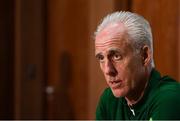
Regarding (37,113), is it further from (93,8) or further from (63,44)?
(93,8)

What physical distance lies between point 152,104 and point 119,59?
20 cm

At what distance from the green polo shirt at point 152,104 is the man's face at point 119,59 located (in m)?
0.06

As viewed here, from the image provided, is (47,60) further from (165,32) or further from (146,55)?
(146,55)

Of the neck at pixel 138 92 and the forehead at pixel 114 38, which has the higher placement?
the forehead at pixel 114 38

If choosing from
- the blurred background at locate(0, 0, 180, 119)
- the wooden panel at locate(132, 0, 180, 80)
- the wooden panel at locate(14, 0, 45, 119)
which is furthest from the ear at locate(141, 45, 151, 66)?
the wooden panel at locate(14, 0, 45, 119)

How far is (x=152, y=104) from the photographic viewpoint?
1.74 meters

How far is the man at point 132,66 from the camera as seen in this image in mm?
1752

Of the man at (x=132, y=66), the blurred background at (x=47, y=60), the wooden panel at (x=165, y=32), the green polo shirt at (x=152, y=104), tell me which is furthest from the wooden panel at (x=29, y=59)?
the man at (x=132, y=66)

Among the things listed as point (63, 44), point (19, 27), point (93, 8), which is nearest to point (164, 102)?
point (93, 8)

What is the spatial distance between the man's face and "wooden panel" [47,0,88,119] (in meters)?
1.78

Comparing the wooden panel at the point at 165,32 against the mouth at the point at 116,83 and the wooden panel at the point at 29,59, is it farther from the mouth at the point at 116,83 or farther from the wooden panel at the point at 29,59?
the wooden panel at the point at 29,59
